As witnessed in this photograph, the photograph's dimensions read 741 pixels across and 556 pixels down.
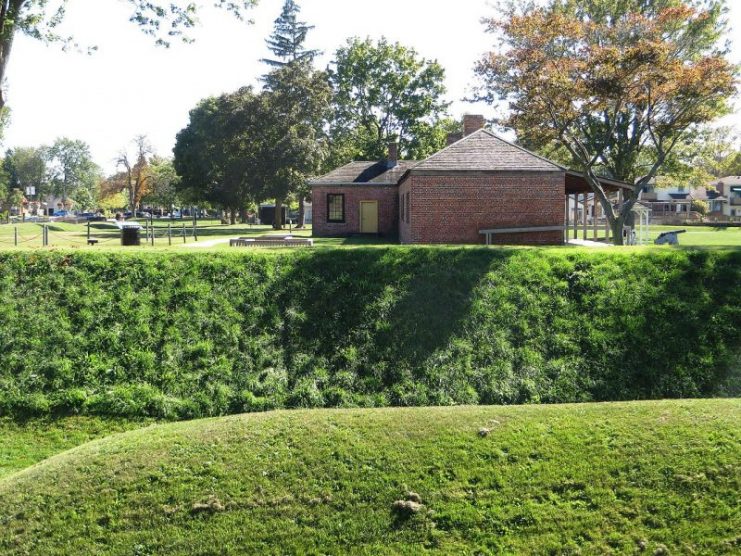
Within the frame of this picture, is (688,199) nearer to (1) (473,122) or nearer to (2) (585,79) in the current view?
(1) (473,122)

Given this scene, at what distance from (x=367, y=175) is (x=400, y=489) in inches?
1175

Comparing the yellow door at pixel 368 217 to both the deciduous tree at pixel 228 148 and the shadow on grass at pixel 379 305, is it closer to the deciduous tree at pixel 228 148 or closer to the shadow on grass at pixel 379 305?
the deciduous tree at pixel 228 148

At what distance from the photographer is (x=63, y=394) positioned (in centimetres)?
888

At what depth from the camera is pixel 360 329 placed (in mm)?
10094

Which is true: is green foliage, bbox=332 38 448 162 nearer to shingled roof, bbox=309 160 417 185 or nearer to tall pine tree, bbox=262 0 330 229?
tall pine tree, bbox=262 0 330 229

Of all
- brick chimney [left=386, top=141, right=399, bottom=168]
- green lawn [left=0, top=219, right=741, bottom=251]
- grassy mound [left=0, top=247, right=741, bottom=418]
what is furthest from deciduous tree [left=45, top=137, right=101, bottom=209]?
grassy mound [left=0, top=247, right=741, bottom=418]

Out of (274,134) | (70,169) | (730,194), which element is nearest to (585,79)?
(274,134)

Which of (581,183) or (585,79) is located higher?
(585,79)

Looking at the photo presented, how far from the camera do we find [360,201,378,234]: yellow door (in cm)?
3409

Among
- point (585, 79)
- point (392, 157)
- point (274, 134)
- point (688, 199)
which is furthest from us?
point (688, 199)

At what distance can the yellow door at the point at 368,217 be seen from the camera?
112 feet

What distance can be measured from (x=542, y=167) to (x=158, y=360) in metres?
15.7

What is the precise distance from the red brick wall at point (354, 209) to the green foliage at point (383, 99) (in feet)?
60.0

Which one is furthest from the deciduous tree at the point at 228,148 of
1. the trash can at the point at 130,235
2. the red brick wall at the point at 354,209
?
the trash can at the point at 130,235
